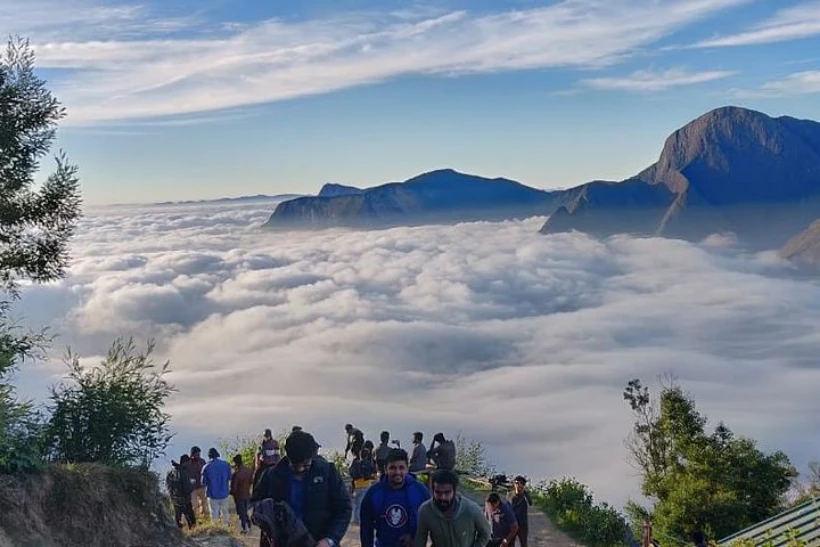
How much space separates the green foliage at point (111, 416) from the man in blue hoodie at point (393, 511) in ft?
16.7

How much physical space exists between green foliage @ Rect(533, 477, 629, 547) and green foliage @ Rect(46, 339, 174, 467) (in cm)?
899

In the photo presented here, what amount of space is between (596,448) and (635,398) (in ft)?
536

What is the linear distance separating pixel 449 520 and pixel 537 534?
→ 1055cm

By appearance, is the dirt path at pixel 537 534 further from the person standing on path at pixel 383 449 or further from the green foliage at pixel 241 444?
the green foliage at pixel 241 444

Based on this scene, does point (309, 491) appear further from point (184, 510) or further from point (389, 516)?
point (184, 510)

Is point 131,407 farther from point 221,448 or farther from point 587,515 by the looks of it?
point 221,448

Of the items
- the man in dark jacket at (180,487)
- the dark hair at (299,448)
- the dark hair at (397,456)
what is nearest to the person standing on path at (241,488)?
the man in dark jacket at (180,487)

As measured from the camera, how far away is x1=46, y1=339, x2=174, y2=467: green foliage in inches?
392

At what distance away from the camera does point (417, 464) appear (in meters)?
14.4

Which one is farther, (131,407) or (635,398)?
(635,398)

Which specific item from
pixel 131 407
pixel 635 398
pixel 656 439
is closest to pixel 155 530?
pixel 131 407

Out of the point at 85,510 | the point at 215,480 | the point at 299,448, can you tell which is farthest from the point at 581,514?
the point at 299,448

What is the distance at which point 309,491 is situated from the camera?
564cm

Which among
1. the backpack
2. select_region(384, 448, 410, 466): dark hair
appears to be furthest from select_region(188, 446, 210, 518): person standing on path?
select_region(384, 448, 410, 466): dark hair
